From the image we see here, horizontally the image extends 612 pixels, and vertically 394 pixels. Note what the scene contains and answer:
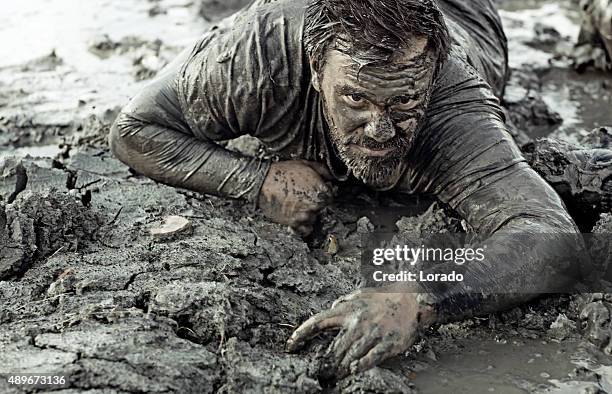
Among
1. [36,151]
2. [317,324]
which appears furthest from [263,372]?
[36,151]

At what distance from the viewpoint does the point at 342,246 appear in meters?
3.47

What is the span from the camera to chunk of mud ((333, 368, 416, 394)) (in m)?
2.54

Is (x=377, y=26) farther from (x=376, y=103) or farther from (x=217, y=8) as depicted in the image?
(x=217, y=8)

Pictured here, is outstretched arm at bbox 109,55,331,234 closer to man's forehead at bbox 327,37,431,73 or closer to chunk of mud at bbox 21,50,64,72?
man's forehead at bbox 327,37,431,73

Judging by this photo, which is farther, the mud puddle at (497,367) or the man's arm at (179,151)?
the man's arm at (179,151)

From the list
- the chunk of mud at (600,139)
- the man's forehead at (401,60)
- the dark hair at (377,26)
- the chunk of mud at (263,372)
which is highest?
the dark hair at (377,26)

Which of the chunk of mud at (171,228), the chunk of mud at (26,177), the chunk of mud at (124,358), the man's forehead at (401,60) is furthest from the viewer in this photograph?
the chunk of mud at (26,177)

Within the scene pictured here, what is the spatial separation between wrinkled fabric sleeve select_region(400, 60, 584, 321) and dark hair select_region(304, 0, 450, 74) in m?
0.43

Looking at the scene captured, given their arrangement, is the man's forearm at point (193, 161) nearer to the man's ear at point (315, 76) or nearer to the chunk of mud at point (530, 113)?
the man's ear at point (315, 76)

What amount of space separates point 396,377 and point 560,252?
82 cm

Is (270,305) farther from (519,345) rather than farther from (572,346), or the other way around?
(572,346)

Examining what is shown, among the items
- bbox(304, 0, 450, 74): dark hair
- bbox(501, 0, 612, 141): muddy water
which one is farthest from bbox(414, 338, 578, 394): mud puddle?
bbox(501, 0, 612, 141): muddy water

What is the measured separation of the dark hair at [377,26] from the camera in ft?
9.02

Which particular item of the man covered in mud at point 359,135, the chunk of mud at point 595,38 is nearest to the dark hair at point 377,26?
the man covered in mud at point 359,135
